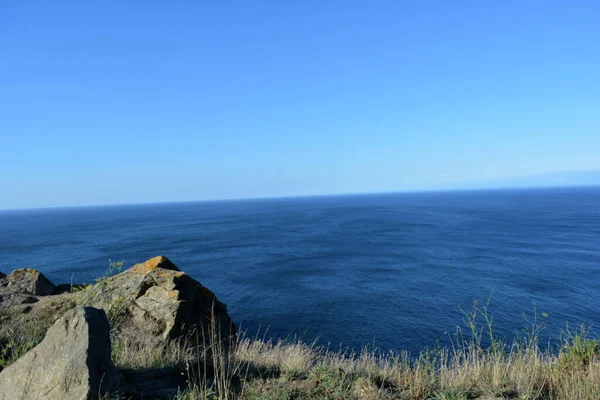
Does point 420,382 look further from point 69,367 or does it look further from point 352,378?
point 69,367

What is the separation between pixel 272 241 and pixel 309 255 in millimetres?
17427

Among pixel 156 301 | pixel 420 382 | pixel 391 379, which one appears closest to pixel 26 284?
pixel 156 301

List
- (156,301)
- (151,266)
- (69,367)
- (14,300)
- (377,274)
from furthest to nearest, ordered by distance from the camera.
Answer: (377,274), (151,266), (14,300), (156,301), (69,367)

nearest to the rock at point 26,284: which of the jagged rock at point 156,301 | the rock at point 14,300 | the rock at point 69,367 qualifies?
the rock at point 14,300

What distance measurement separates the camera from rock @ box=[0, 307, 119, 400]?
4820 millimetres

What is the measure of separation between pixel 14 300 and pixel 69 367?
859 cm

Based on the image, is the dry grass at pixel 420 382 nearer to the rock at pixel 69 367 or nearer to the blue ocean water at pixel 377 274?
the rock at pixel 69 367

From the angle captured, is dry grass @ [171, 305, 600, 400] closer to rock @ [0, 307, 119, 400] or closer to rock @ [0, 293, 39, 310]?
rock @ [0, 307, 119, 400]

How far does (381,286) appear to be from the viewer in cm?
4009

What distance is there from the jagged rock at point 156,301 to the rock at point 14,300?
2196 mm

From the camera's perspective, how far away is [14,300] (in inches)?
442

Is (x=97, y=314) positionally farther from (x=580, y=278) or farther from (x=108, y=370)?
(x=580, y=278)

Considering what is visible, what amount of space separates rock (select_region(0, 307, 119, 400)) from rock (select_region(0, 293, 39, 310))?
7.21 metres

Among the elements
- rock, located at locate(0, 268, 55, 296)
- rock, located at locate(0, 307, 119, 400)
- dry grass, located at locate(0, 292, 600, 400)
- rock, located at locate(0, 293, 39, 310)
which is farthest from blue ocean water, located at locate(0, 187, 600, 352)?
rock, located at locate(0, 307, 119, 400)
